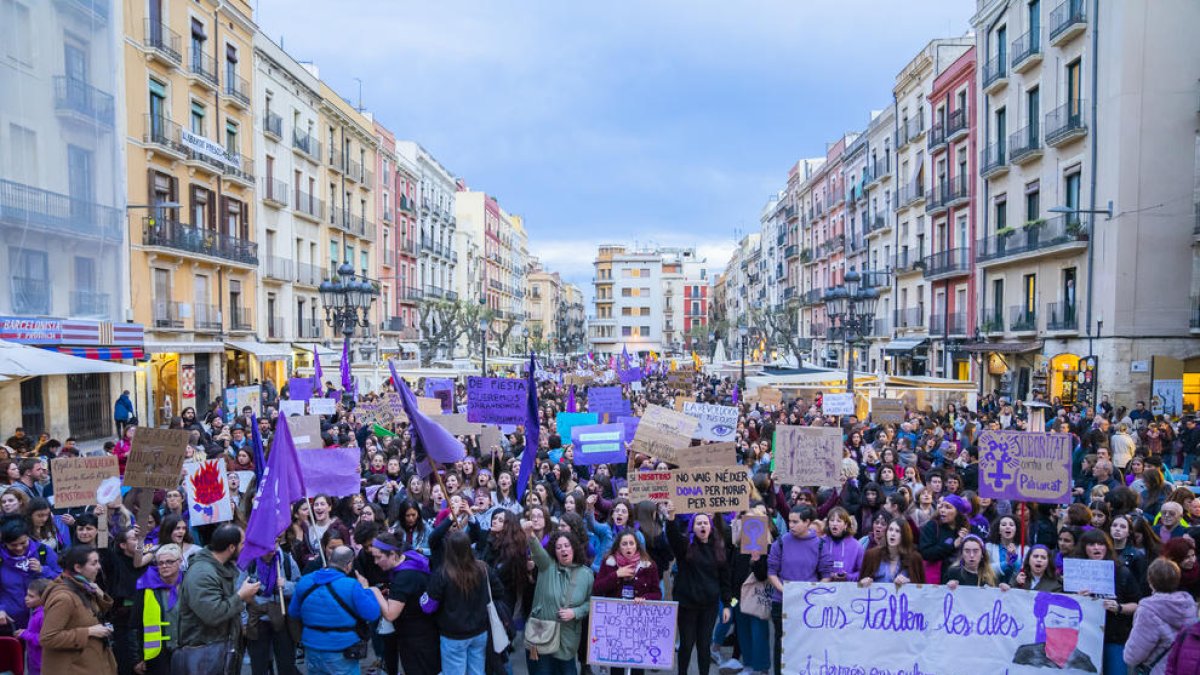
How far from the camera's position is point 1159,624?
5.16 meters

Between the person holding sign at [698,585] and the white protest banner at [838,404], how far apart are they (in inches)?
411

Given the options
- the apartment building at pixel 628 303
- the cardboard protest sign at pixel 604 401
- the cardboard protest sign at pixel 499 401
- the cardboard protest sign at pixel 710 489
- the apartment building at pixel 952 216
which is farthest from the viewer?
the apartment building at pixel 628 303

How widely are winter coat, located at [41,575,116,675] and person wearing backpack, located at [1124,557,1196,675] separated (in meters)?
6.35

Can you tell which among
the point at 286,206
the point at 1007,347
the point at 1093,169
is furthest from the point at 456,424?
the point at 286,206

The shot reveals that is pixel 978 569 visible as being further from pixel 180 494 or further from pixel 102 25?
pixel 102 25

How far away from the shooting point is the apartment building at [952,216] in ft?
105

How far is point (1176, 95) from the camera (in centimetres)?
2258

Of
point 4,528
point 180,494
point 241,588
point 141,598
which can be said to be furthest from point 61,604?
point 180,494

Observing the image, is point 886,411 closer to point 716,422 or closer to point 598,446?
point 716,422

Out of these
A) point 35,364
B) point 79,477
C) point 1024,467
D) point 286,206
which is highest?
point 286,206

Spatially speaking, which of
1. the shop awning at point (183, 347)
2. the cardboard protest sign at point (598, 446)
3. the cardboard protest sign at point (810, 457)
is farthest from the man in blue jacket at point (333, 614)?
the shop awning at point (183, 347)

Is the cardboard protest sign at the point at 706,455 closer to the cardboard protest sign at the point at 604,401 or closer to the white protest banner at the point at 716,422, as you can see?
the white protest banner at the point at 716,422

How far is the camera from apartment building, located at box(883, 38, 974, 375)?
35.3 m

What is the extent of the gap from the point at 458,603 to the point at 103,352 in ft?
63.6
